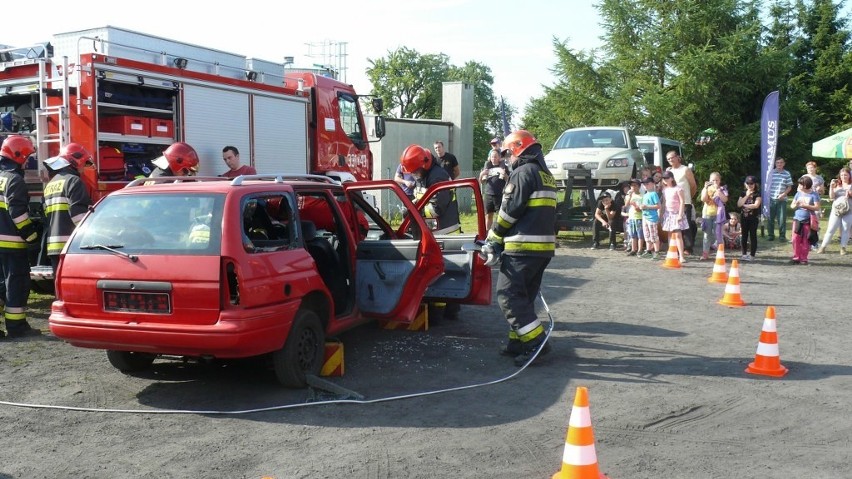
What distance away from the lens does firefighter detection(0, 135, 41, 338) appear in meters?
7.52

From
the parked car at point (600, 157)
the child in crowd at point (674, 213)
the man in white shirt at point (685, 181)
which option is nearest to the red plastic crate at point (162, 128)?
the child in crowd at point (674, 213)

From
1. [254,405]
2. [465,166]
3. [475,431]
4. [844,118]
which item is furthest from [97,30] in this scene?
[844,118]

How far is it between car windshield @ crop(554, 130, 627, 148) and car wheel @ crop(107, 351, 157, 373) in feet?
43.3

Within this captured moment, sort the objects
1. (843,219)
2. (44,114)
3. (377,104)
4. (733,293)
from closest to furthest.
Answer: (44,114), (733,293), (377,104), (843,219)

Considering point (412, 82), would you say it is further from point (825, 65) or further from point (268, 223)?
point (268, 223)

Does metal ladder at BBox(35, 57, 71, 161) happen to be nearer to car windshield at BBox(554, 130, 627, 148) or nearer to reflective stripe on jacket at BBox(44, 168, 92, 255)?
reflective stripe on jacket at BBox(44, 168, 92, 255)

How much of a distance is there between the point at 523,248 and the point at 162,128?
17.4ft

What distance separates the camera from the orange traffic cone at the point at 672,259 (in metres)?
13.1

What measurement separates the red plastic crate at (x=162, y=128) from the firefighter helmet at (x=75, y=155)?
5.09 ft

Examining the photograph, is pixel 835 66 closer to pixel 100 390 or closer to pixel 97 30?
pixel 97 30

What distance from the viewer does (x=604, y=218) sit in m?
15.6

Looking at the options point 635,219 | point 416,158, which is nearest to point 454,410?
point 416,158

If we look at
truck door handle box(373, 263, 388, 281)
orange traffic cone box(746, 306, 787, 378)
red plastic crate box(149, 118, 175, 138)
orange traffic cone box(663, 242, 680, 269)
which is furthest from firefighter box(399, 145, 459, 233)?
orange traffic cone box(663, 242, 680, 269)

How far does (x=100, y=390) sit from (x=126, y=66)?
14.8 ft
